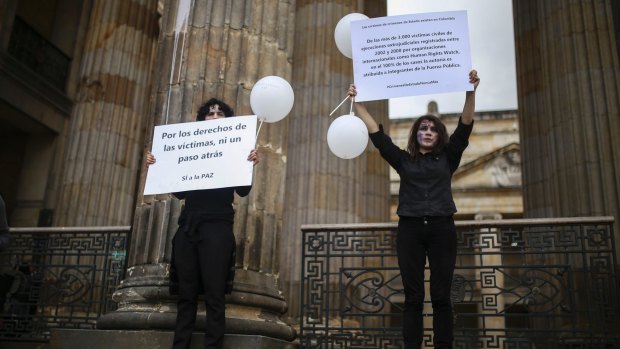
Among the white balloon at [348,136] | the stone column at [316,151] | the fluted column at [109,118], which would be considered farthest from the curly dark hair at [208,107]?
the fluted column at [109,118]

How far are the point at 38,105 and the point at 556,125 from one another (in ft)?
38.9

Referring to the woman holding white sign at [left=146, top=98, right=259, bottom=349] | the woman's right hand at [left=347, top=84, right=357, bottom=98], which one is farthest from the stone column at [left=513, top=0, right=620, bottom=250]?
the woman holding white sign at [left=146, top=98, right=259, bottom=349]

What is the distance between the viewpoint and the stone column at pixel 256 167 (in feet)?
17.7

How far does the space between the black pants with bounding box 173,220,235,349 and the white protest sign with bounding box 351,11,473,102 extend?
1.71 meters

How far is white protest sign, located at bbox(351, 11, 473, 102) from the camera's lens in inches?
211

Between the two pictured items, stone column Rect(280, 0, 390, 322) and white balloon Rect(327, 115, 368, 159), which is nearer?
white balloon Rect(327, 115, 368, 159)

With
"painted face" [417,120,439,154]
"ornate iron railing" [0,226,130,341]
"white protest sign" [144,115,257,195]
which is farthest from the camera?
"ornate iron railing" [0,226,130,341]

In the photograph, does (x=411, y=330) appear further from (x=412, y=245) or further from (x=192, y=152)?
(x=192, y=152)

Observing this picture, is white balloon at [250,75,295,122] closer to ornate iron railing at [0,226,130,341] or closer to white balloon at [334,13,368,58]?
white balloon at [334,13,368,58]

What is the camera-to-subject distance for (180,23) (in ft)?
21.0

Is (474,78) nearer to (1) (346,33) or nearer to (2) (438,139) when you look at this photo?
(2) (438,139)

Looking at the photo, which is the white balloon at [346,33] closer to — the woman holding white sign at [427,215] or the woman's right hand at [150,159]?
the woman holding white sign at [427,215]

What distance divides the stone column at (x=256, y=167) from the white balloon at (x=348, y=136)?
2.34ft

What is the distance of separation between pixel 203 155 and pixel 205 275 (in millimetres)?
985
